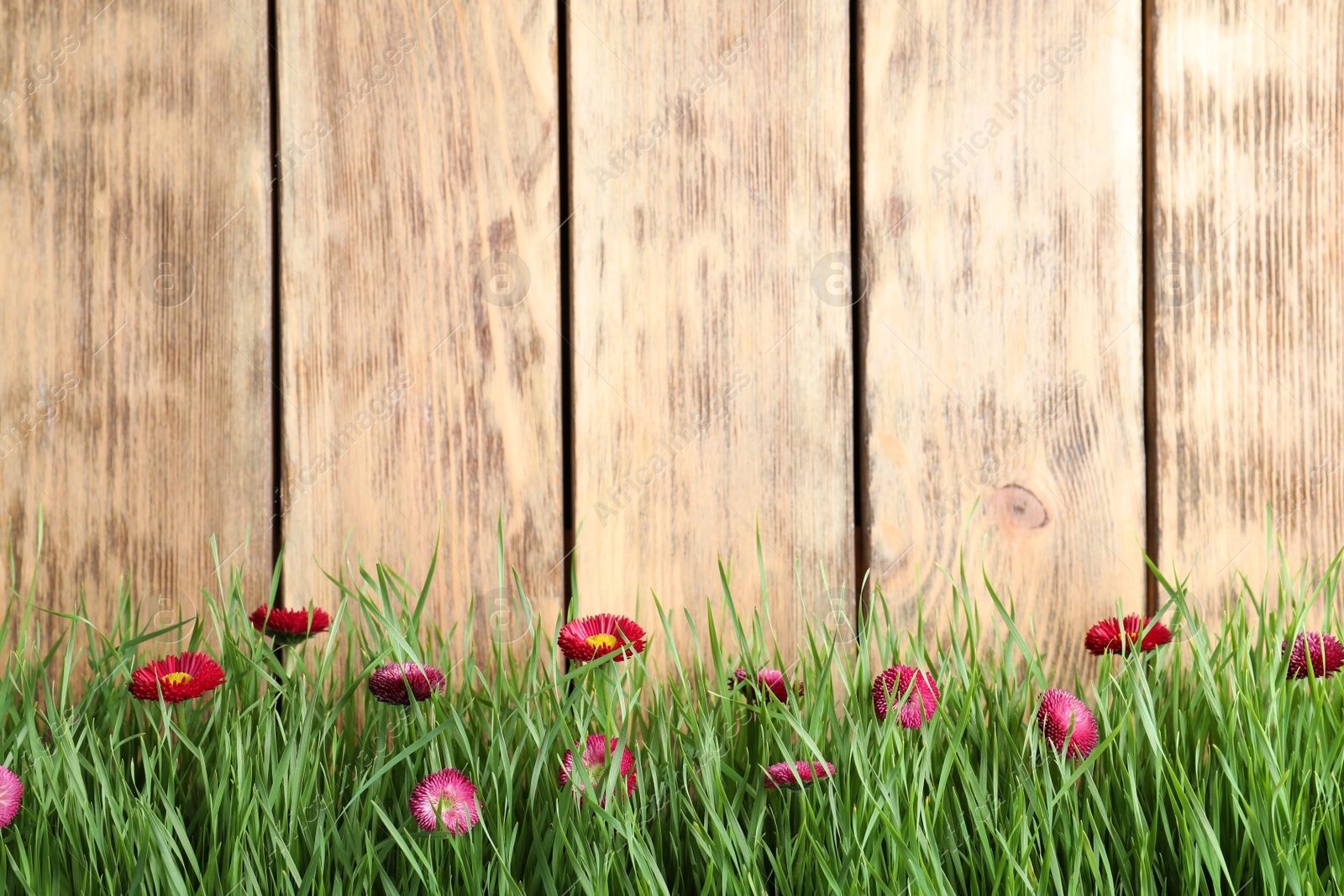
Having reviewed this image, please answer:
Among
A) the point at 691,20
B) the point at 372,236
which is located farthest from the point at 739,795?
the point at 691,20

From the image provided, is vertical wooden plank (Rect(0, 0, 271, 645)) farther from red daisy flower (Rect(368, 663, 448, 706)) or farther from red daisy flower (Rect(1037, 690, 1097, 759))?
red daisy flower (Rect(1037, 690, 1097, 759))

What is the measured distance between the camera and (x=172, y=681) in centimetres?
67

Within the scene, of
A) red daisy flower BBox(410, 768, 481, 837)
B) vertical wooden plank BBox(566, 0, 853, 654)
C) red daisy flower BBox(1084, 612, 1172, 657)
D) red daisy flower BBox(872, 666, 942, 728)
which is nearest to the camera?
red daisy flower BBox(410, 768, 481, 837)

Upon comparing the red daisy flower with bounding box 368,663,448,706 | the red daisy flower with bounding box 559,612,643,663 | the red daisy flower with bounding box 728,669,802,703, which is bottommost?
the red daisy flower with bounding box 728,669,802,703

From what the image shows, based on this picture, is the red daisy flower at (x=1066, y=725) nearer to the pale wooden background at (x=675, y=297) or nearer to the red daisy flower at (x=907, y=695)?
the red daisy flower at (x=907, y=695)

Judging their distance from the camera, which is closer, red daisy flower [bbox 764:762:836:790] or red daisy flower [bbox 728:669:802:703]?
red daisy flower [bbox 764:762:836:790]

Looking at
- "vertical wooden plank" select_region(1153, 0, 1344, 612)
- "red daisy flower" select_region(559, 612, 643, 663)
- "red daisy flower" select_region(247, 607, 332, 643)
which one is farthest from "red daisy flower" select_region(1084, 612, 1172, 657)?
"red daisy flower" select_region(247, 607, 332, 643)

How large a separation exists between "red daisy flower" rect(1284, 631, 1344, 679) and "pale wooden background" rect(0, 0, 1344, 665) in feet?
0.52

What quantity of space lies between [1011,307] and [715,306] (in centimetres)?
31

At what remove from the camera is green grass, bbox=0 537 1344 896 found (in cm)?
59

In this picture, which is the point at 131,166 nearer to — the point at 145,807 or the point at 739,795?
the point at 145,807

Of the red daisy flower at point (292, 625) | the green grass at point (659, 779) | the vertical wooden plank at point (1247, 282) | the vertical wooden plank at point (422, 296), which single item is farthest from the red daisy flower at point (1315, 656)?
the red daisy flower at point (292, 625)

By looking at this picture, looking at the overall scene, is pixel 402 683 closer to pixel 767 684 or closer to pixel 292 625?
pixel 292 625

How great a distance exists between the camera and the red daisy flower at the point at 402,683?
0.70m
